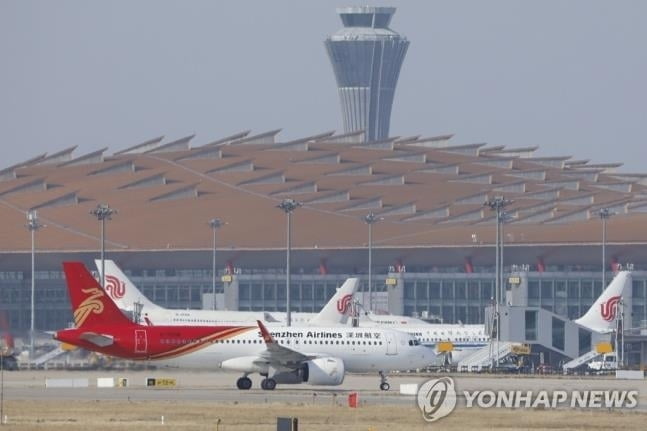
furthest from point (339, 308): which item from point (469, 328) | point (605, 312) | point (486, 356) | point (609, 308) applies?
point (609, 308)

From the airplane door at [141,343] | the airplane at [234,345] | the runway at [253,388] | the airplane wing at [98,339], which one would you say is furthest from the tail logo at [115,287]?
the airplane door at [141,343]

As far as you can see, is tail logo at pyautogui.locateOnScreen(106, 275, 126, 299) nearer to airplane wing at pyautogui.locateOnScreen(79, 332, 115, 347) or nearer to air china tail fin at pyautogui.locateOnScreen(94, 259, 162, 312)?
air china tail fin at pyautogui.locateOnScreen(94, 259, 162, 312)

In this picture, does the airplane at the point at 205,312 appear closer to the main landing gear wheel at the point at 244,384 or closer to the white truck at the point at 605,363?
the white truck at the point at 605,363

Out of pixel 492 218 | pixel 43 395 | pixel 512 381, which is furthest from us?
pixel 492 218

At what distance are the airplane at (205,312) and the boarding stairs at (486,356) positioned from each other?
903cm

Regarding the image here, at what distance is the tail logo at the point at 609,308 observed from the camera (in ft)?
414

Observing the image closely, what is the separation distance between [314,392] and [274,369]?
3195 millimetres

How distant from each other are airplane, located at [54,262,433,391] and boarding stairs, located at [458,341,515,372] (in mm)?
26516

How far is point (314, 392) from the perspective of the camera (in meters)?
76.3

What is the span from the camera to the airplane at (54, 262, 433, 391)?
76.9 meters

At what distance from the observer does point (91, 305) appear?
261ft

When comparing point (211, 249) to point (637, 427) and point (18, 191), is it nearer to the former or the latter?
point (18, 191)

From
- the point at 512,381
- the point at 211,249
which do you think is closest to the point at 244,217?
the point at 211,249

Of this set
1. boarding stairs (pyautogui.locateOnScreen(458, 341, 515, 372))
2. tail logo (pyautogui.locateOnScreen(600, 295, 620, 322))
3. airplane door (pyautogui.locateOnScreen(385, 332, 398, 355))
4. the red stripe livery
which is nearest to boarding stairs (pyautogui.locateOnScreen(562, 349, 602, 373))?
boarding stairs (pyautogui.locateOnScreen(458, 341, 515, 372))
